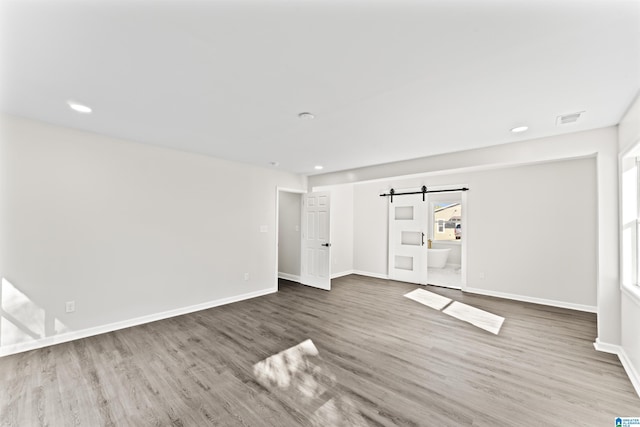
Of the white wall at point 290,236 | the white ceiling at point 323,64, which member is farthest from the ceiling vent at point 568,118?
the white wall at point 290,236

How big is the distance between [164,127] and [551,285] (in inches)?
252

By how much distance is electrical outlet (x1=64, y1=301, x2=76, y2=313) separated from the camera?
Answer: 3059 millimetres

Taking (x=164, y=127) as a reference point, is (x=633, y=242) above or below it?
below

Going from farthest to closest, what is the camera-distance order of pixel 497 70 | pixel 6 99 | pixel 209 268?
pixel 209 268, pixel 6 99, pixel 497 70

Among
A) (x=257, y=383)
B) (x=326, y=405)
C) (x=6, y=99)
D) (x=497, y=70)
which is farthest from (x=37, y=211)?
(x=497, y=70)

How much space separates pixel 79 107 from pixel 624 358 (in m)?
5.97

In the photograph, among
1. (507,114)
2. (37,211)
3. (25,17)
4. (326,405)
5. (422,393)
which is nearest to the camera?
(25,17)

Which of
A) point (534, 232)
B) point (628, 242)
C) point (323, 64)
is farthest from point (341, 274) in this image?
point (323, 64)

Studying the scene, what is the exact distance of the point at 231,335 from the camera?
327cm

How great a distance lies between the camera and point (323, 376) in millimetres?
2408

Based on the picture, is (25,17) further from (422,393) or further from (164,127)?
(422,393)

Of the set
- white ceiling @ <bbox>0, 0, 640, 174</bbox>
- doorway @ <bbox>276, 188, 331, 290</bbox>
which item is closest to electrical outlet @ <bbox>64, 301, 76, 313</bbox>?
white ceiling @ <bbox>0, 0, 640, 174</bbox>

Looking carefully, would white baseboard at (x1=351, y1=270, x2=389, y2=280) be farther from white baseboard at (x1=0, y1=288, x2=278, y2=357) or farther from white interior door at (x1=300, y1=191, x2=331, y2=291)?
white baseboard at (x1=0, y1=288, x2=278, y2=357)

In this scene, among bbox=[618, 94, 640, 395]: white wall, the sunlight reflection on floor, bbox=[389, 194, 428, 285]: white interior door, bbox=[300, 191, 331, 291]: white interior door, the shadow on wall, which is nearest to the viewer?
the sunlight reflection on floor
